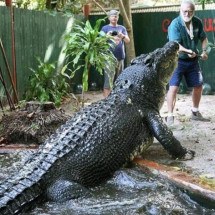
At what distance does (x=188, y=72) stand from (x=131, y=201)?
3839mm

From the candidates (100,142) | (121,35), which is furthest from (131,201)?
(121,35)

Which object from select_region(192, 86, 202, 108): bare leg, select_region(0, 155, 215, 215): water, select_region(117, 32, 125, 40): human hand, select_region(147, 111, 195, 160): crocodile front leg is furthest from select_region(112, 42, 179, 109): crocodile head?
select_region(117, 32, 125, 40): human hand

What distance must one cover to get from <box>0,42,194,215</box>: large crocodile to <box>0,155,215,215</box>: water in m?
0.10

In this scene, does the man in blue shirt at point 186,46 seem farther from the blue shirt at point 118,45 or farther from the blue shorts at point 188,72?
the blue shirt at point 118,45

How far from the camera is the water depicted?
3.58 m

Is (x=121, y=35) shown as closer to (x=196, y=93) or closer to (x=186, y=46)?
(x=186, y=46)

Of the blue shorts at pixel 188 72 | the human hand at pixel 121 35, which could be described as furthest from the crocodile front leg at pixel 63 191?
the human hand at pixel 121 35

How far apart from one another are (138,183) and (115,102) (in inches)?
41.4

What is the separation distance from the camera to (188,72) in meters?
7.23

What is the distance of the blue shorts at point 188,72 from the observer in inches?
278

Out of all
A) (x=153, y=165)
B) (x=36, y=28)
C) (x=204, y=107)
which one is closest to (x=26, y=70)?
(x=36, y=28)

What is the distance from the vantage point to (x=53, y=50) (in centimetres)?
1153

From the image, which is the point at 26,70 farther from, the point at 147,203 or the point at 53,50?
the point at 147,203

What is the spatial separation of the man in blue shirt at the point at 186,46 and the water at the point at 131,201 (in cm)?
279
